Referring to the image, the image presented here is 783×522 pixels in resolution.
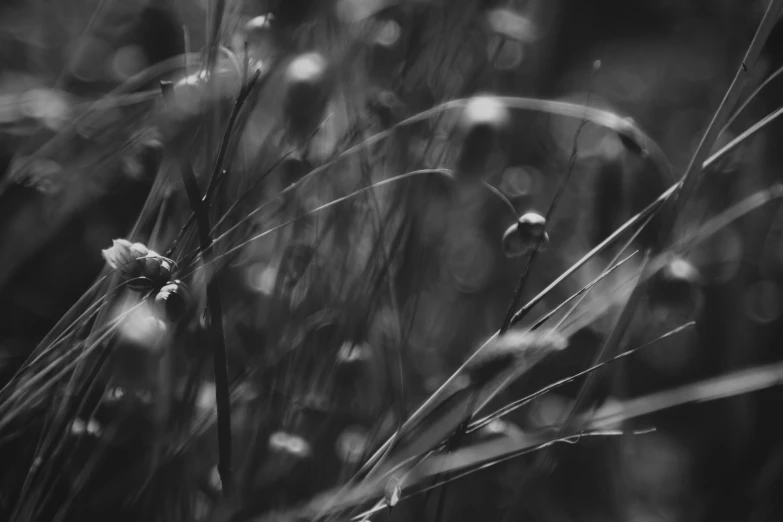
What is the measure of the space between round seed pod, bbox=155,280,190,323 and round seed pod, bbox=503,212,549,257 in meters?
0.21

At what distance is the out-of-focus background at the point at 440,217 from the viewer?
579mm

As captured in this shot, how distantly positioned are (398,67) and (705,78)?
0.92 meters

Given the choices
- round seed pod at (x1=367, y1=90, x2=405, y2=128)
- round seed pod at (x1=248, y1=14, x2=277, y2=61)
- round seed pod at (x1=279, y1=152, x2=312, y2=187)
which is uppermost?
round seed pod at (x1=367, y1=90, x2=405, y2=128)

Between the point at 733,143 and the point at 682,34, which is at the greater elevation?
the point at 682,34

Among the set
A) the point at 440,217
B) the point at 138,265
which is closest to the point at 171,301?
the point at 138,265

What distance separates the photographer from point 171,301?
1.22 feet

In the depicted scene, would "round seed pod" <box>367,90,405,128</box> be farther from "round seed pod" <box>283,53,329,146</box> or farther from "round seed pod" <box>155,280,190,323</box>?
"round seed pod" <box>155,280,190,323</box>

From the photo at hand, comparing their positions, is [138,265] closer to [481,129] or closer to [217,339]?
[217,339]

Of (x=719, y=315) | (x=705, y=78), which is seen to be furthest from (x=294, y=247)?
(x=705, y=78)

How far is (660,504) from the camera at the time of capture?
0.89m

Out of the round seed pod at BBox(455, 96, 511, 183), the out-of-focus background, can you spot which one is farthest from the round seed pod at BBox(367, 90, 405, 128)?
the round seed pod at BBox(455, 96, 511, 183)

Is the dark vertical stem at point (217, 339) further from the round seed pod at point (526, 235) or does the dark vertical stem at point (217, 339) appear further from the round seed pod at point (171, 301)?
the round seed pod at point (526, 235)

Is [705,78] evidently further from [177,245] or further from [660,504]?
[177,245]

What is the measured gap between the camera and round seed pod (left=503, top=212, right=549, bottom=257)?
1.46 ft
